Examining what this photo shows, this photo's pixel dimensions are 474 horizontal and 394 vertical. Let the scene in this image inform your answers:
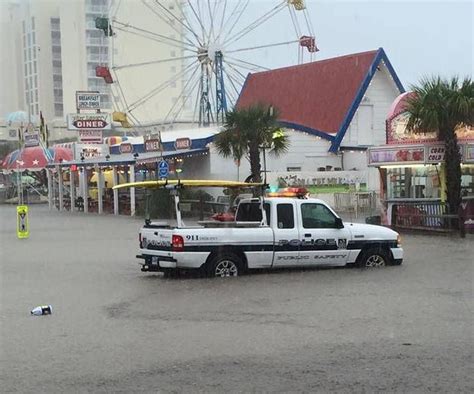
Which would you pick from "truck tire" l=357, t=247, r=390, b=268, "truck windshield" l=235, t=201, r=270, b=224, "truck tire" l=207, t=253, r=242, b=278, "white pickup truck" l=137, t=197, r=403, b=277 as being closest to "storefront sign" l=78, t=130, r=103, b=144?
"white pickup truck" l=137, t=197, r=403, b=277

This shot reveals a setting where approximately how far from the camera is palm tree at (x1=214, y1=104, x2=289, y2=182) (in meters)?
25.5

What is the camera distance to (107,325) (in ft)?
27.3

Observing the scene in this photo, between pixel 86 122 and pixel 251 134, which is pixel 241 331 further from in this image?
pixel 86 122

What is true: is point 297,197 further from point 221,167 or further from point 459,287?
point 221,167

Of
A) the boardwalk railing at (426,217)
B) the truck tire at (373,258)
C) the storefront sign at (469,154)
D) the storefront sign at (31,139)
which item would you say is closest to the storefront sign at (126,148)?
the storefront sign at (31,139)

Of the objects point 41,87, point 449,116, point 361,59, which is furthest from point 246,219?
point 41,87

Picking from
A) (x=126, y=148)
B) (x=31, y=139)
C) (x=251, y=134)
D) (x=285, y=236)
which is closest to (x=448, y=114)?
(x=251, y=134)

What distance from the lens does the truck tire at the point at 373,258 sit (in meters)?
13.0

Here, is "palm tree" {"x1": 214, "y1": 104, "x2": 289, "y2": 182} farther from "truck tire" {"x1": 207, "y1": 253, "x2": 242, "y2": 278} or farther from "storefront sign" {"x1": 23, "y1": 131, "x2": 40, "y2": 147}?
"storefront sign" {"x1": 23, "y1": 131, "x2": 40, "y2": 147}

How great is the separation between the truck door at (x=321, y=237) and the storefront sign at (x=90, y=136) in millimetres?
31668

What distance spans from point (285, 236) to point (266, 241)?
14.5 inches

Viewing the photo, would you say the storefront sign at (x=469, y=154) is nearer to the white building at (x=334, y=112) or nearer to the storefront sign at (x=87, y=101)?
the white building at (x=334, y=112)

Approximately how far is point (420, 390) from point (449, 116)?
54.2 ft

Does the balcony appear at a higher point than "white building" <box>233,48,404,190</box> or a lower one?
higher
